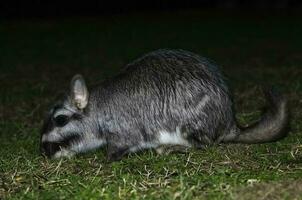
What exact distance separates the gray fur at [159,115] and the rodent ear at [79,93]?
0.04 meters

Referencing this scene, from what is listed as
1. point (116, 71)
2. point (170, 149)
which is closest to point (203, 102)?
point (170, 149)

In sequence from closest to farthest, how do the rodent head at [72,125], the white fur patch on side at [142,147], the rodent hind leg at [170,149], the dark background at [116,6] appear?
the rodent hind leg at [170,149]
the white fur patch on side at [142,147]
the rodent head at [72,125]
the dark background at [116,6]

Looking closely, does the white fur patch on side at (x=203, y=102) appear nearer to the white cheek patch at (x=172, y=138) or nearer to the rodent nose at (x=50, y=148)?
the white cheek patch at (x=172, y=138)

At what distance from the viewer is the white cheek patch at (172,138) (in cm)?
687

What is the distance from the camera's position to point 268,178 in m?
5.41

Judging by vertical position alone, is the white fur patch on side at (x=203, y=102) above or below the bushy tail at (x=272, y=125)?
above

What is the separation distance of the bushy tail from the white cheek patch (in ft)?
2.14

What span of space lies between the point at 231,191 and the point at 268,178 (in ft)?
1.82

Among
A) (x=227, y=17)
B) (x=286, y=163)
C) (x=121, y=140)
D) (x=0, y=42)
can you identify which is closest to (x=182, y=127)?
(x=121, y=140)

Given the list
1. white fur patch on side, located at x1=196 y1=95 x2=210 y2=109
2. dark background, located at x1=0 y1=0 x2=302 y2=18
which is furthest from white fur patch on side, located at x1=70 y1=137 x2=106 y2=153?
dark background, located at x1=0 y1=0 x2=302 y2=18

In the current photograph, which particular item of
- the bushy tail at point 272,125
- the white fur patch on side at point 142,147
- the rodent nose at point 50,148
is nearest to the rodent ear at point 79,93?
the rodent nose at point 50,148

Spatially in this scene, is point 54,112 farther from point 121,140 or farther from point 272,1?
point 272,1

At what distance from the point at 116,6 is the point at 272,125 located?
26.3m

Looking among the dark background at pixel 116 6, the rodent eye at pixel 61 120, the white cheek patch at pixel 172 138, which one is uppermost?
the rodent eye at pixel 61 120
